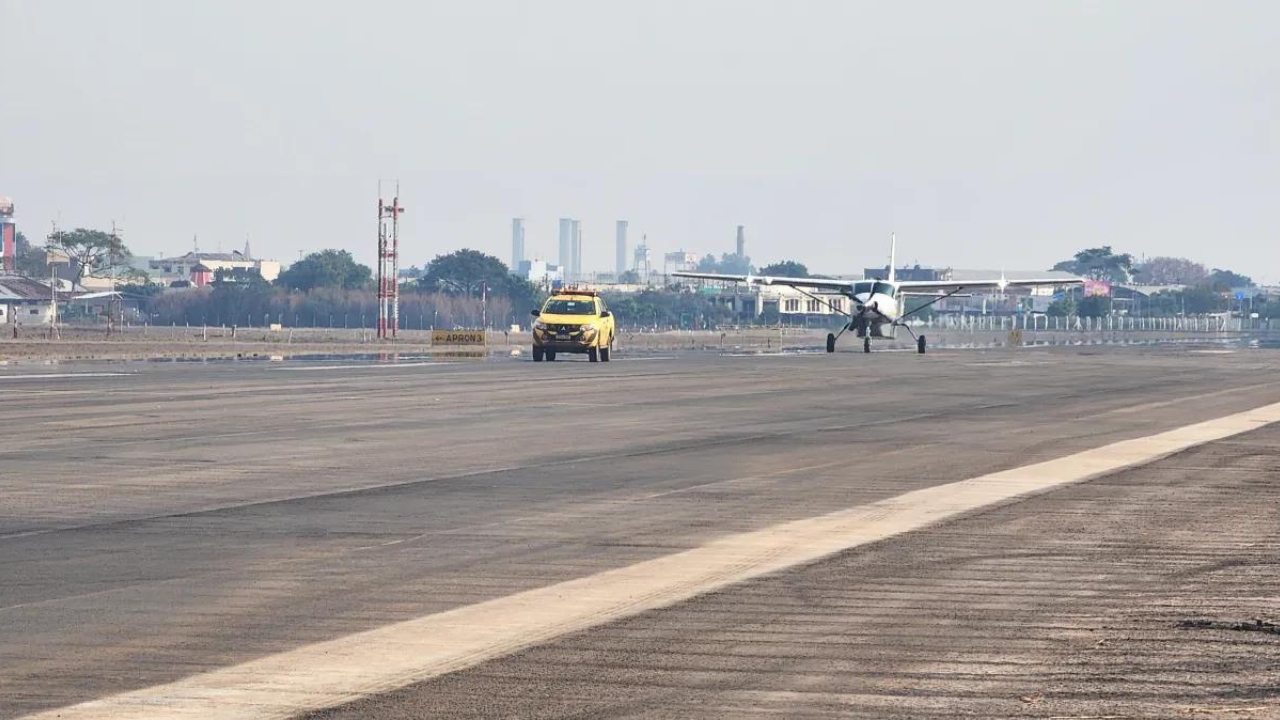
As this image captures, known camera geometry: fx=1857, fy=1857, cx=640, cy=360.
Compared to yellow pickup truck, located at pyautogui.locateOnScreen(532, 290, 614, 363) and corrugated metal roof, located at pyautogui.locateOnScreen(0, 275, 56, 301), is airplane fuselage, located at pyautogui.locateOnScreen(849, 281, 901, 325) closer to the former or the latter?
yellow pickup truck, located at pyautogui.locateOnScreen(532, 290, 614, 363)

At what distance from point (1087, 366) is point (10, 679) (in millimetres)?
56431

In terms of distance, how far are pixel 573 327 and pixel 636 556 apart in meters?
45.1

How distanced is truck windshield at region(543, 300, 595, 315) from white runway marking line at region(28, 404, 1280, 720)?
4191cm

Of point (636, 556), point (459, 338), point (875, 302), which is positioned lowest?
point (636, 556)

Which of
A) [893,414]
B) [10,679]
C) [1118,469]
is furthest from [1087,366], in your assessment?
[10,679]

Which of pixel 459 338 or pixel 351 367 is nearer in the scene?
pixel 351 367

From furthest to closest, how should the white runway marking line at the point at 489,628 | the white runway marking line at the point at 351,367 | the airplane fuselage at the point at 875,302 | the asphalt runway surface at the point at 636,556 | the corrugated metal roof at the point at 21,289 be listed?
1. the corrugated metal roof at the point at 21,289
2. the airplane fuselage at the point at 875,302
3. the white runway marking line at the point at 351,367
4. the asphalt runway surface at the point at 636,556
5. the white runway marking line at the point at 489,628

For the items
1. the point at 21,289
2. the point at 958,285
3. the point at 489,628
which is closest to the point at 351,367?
the point at 958,285

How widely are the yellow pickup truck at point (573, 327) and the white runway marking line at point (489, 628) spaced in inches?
1605

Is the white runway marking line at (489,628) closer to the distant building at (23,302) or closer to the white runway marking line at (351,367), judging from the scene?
the white runway marking line at (351,367)

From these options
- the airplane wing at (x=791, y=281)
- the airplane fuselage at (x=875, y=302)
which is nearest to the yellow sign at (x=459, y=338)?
the airplane wing at (x=791, y=281)

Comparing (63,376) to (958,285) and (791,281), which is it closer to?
(791,281)

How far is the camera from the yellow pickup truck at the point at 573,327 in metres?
58.5

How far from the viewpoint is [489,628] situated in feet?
34.1
